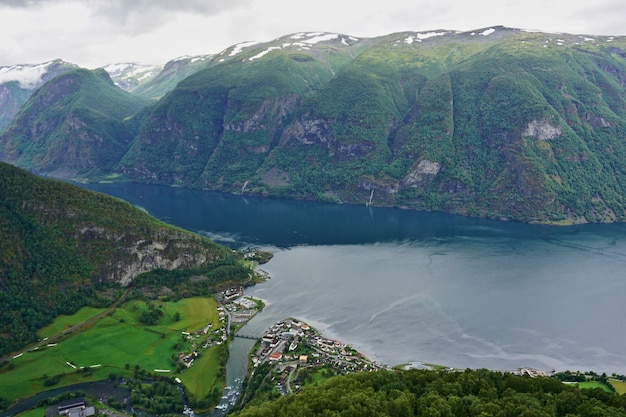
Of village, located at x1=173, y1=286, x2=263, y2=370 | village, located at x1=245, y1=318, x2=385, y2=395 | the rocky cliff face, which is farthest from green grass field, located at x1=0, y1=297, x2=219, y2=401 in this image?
the rocky cliff face

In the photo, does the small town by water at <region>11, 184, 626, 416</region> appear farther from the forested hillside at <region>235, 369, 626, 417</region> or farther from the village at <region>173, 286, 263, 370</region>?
the forested hillside at <region>235, 369, 626, 417</region>

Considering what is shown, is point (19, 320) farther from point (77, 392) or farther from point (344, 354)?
point (344, 354)

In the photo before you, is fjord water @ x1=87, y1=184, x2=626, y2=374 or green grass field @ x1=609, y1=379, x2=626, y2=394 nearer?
green grass field @ x1=609, y1=379, x2=626, y2=394

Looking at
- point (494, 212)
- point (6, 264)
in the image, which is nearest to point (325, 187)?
point (494, 212)

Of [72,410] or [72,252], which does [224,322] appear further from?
[72,252]

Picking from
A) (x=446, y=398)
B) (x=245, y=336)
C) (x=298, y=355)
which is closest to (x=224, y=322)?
(x=245, y=336)

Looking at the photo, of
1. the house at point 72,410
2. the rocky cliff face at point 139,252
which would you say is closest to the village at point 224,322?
the rocky cliff face at point 139,252
